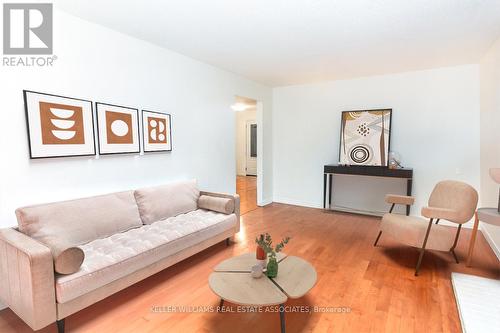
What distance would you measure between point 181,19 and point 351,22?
166 centimetres

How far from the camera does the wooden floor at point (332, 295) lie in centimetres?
191

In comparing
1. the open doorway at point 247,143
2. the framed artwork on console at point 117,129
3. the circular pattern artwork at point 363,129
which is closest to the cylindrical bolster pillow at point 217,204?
the framed artwork on console at point 117,129

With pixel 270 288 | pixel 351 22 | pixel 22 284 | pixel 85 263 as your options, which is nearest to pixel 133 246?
pixel 85 263

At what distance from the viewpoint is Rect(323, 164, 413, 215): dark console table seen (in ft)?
13.7

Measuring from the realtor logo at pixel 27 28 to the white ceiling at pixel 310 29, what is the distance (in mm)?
192

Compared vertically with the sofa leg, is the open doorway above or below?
above

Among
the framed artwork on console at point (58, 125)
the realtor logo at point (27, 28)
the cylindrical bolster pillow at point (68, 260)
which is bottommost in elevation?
the cylindrical bolster pillow at point (68, 260)

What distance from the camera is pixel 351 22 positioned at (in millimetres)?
2580

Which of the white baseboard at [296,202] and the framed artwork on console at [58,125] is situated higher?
the framed artwork on console at [58,125]

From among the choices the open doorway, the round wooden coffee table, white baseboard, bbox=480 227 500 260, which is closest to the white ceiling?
the round wooden coffee table

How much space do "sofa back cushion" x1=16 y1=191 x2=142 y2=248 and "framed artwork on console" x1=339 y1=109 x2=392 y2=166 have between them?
12.1 ft

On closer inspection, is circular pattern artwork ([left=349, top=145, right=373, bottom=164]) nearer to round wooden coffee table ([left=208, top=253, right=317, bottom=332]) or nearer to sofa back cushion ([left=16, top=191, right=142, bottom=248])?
round wooden coffee table ([left=208, top=253, right=317, bottom=332])

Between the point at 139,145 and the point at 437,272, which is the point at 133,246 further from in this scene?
the point at 437,272

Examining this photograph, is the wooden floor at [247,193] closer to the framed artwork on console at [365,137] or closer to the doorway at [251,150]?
the doorway at [251,150]
